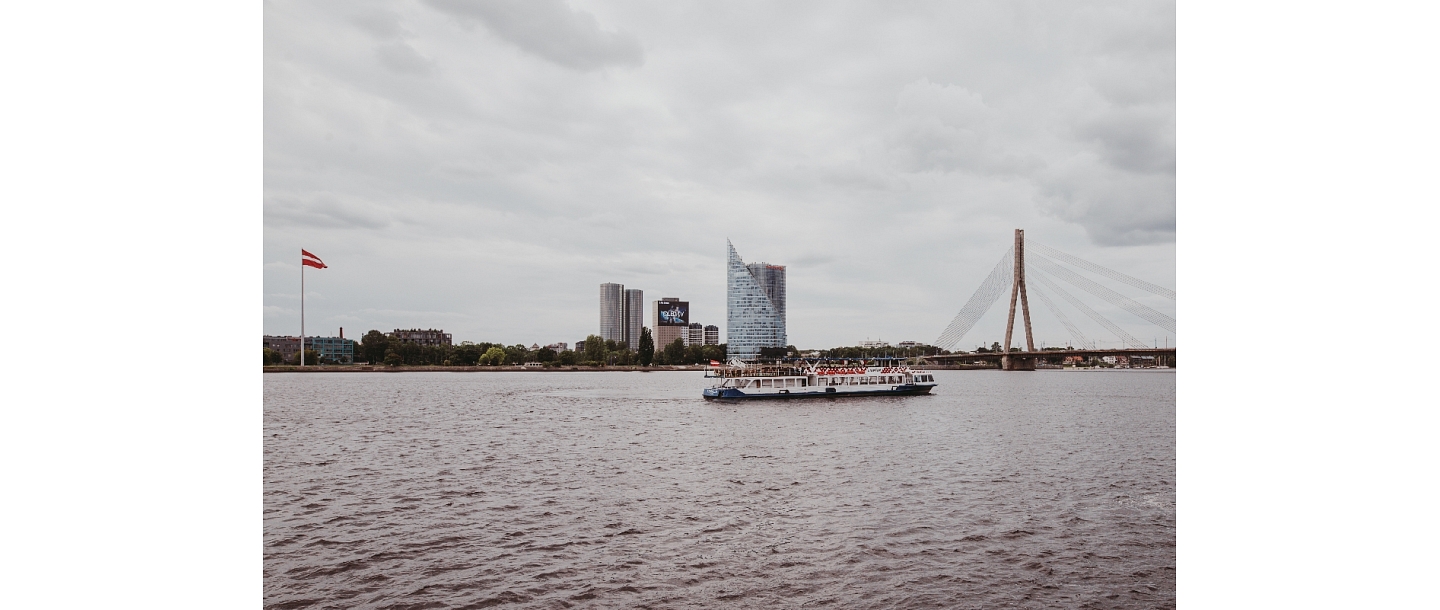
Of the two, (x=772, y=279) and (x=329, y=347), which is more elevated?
(x=772, y=279)

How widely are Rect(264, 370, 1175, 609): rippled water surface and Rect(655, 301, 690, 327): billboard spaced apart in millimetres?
129783

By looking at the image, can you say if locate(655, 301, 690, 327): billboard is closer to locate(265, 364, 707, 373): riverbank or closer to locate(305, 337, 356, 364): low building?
locate(265, 364, 707, 373): riverbank

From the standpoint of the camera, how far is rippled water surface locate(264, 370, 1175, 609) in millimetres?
7941

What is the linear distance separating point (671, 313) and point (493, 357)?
41.8 m

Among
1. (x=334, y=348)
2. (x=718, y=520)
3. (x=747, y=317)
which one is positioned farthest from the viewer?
(x=334, y=348)

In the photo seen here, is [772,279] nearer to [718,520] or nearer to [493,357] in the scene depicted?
[493,357]

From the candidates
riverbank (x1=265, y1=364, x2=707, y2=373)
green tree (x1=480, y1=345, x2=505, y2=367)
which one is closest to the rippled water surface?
riverbank (x1=265, y1=364, x2=707, y2=373)

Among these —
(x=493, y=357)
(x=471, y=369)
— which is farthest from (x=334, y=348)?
(x=493, y=357)

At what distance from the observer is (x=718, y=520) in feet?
36.7

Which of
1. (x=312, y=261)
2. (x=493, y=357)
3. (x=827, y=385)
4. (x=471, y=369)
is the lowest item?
(x=471, y=369)

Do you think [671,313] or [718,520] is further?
[671,313]

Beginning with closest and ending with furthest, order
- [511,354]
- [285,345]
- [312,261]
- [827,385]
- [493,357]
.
A: 1. [827,385]
2. [312,261]
3. [285,345]
4. [493,357]
5. [511,354]
